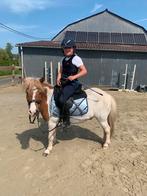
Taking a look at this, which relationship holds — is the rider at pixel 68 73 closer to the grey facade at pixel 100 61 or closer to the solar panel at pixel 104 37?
the grey facade at pixel 100 61

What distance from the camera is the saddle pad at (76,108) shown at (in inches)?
172

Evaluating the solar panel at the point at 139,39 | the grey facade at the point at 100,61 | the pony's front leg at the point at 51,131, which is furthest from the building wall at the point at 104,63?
the pony's front leg at the point at 51,131

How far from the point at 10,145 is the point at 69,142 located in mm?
1221

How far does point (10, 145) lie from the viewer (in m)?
4.93

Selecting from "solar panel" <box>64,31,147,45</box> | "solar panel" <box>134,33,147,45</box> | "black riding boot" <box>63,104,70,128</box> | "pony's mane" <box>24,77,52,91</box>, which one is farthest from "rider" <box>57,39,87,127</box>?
"solar panel" <box>134,33,147,45</box>

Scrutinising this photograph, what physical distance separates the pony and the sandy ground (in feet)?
1.09

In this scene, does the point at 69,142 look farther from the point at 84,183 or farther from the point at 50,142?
the point at 84,183

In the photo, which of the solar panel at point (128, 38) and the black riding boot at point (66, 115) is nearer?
the black riding boot at point (66, 115)

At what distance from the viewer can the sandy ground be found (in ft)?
11.1

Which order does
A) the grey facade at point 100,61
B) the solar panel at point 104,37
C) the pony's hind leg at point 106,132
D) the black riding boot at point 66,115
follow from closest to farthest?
the black riding boot at point 66,115
the pony's hind leg at point 106,132
the grey facade at point 100,61
the solar panel at point 104,37

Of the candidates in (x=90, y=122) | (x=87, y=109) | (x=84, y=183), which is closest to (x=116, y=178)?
(x=84, y=183)

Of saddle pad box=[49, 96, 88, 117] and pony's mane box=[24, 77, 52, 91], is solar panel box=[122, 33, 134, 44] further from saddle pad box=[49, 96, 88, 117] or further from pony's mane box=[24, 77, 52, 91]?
pony's mane box=[24, 77, 52, 91]

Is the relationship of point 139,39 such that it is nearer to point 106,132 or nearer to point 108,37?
point 108,37

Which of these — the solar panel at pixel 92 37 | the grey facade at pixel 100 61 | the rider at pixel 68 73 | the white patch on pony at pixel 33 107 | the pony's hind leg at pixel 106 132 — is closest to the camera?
the white patch on pony at pixel 33 107
